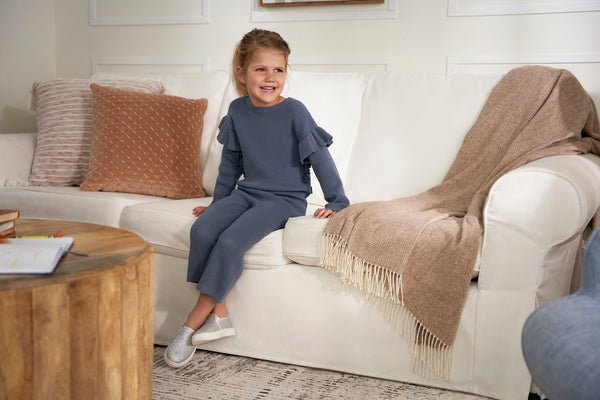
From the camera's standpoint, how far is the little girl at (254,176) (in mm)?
1765

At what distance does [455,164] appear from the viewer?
207cm

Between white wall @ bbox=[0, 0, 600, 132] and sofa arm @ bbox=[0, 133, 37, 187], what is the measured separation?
0.87m

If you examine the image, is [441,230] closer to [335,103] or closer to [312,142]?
[312,142]

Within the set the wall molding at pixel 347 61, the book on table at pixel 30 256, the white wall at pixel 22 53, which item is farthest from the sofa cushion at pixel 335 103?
the white wall at pixel 22 53

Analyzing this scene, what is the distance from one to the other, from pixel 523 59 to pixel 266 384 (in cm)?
177

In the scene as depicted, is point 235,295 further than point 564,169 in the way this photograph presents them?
Yes

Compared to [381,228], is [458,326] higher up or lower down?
lower down

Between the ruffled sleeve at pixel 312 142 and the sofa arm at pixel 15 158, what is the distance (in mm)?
1284

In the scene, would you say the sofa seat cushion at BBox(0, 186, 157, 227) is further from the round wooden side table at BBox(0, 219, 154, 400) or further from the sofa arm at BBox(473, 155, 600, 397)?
the sofa arm at BBox(473, 155, 600, 397)

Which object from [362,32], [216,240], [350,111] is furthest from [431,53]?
[216,240]

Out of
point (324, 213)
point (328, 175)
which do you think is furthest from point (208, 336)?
point (328, 175)

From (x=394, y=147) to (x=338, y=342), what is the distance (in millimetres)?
842

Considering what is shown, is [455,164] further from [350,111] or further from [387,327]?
[387,327]

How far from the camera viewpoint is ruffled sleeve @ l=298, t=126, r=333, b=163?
6.18 ft
